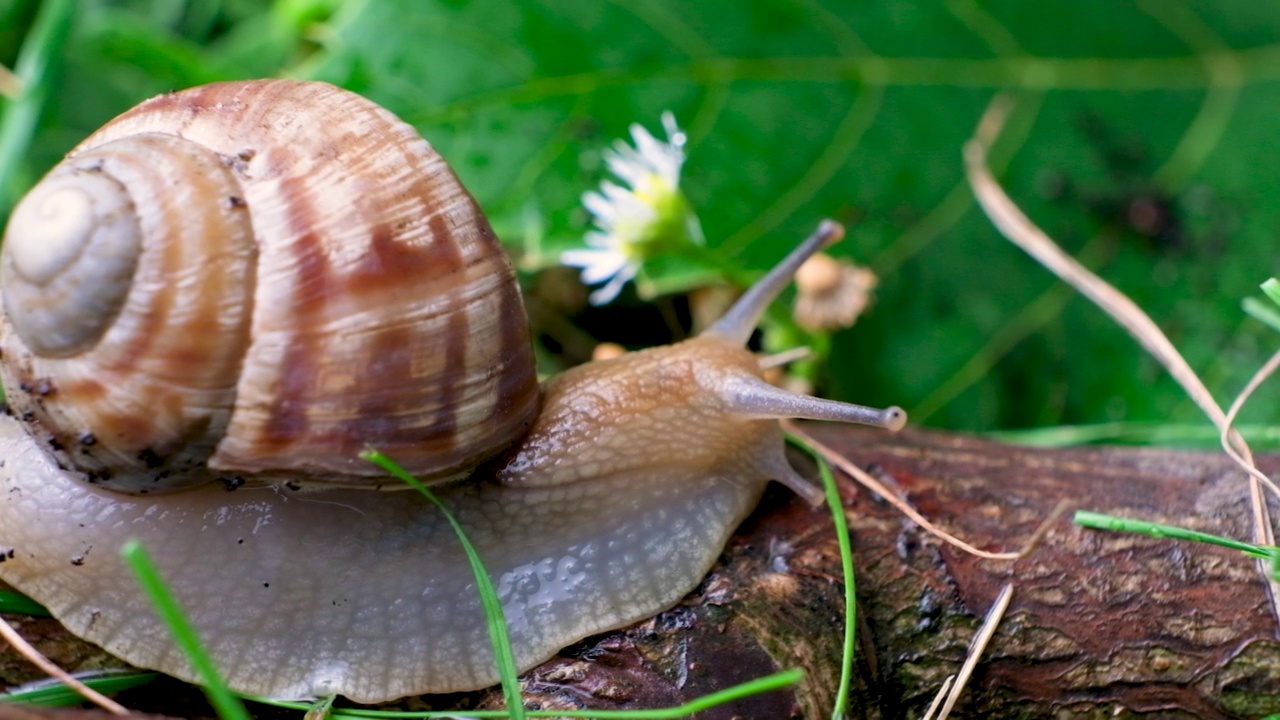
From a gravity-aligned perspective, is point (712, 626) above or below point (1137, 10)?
below

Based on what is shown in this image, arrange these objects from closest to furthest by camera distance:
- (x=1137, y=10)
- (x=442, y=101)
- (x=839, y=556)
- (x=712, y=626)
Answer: (x=712, y=626) → (x=839, y=556) → (x=442, y=101) → (x=1137, y=10)

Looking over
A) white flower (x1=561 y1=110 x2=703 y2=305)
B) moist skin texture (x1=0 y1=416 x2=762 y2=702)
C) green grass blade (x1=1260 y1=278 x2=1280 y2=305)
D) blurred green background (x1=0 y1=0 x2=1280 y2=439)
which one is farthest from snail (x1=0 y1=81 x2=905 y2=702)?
blurred green background (x1=0 y1=0 x2=1280 y2=439)

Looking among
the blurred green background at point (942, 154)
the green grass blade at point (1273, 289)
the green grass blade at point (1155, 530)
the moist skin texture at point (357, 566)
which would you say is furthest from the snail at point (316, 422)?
the blurred green background at point (942, 154)

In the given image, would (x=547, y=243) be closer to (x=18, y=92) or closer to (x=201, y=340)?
(x=201, y=340)

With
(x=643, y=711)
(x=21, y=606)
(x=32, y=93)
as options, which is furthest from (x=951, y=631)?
(x=32, y=93)

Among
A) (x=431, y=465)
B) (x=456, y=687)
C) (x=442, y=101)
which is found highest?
(x=442, y=101)

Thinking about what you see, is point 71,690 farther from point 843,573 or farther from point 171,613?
point 843,573

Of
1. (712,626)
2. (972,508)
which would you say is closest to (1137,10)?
(972,508)

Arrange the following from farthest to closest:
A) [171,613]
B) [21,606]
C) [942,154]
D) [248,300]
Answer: [942,154] → [21,606] → [248,300] → [171,613]
